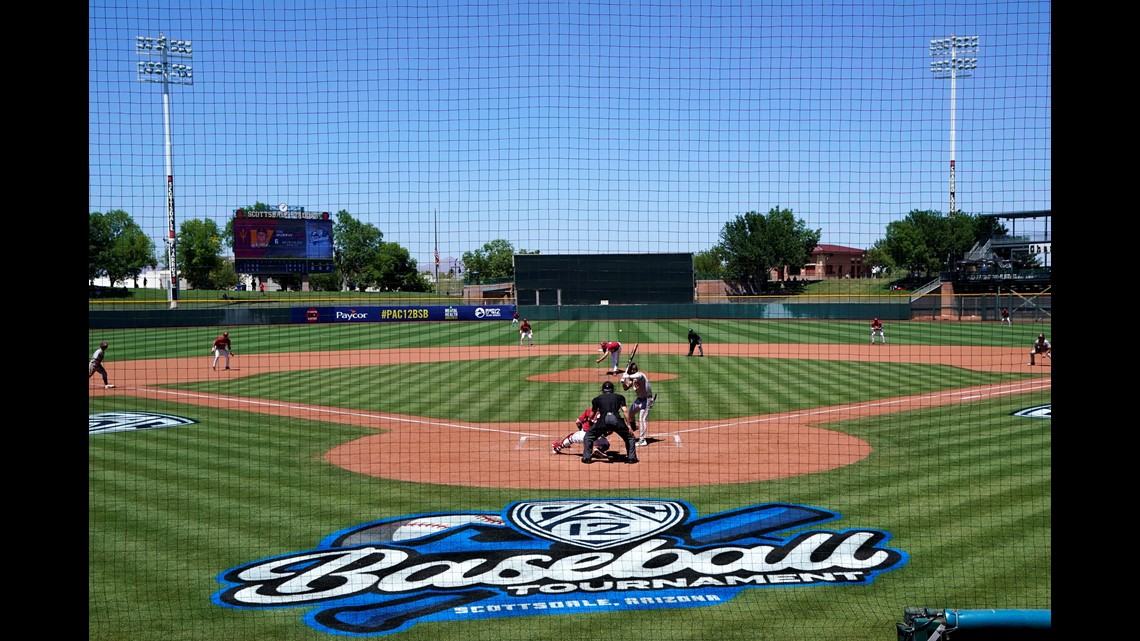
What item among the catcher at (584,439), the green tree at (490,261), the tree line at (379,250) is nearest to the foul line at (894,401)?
the catcher at (584,439)

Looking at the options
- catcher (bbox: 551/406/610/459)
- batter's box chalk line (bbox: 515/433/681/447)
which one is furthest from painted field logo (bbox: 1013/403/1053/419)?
catcher (bbox: 551/406/610/459)

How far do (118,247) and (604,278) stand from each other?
62.4 feet

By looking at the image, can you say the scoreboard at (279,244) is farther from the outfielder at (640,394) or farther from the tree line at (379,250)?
the outfielder at (640,394)

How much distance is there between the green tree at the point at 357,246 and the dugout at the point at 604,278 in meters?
5.31

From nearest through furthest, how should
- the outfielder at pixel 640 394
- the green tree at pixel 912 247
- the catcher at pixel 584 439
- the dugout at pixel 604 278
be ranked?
1. the catcher at pixel 584 439
2. the outfielder at pixel 640 394
3. the dugout at pixel 604 278
4. the green tree at pixel 912 247

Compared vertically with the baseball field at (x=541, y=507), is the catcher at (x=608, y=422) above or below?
above

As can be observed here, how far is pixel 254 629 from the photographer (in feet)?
22.8

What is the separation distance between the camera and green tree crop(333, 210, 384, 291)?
2766 cm

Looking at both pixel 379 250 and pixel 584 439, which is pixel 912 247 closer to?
pixel 379 250

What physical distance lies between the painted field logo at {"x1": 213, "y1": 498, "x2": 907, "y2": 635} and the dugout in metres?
19.1

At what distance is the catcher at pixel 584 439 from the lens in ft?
40.3

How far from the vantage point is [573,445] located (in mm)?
13453
